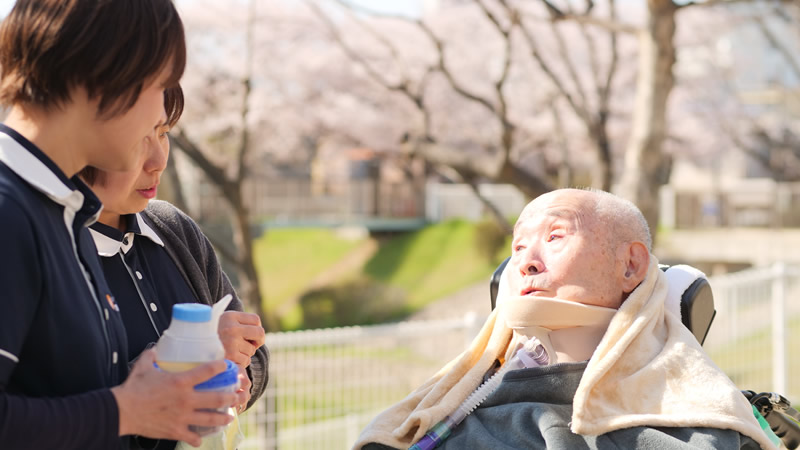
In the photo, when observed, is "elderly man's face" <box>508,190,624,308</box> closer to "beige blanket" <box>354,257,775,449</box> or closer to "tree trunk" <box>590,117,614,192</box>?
"beige blanket" <box>354,257,775,449</box>

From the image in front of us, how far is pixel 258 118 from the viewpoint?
53.4ft

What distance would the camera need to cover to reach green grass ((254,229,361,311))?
1848cm

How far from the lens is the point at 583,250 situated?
198cm

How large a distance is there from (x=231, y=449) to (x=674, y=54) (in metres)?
4.12

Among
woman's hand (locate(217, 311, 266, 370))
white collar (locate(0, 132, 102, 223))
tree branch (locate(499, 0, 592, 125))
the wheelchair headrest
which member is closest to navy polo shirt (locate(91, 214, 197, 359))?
woman's hand (locate(217, 311, 266, 370))

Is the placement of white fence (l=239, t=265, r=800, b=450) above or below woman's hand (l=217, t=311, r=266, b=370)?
below

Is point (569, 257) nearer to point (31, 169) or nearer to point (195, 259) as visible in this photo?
point (195, 259)

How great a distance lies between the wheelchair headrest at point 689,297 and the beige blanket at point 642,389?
0.08 meters

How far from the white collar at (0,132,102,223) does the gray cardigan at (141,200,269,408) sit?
0.49 metres

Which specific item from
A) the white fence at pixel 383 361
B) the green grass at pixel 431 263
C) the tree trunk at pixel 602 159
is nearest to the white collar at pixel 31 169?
the white fence at pixel 383 361

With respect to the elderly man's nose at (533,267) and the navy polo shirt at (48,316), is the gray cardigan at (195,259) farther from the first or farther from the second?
the elderly man's nose at (533,267)

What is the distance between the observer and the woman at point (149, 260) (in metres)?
1.48

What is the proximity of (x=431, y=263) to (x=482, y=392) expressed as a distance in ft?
54.7

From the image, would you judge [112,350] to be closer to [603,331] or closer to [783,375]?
[603,331]
